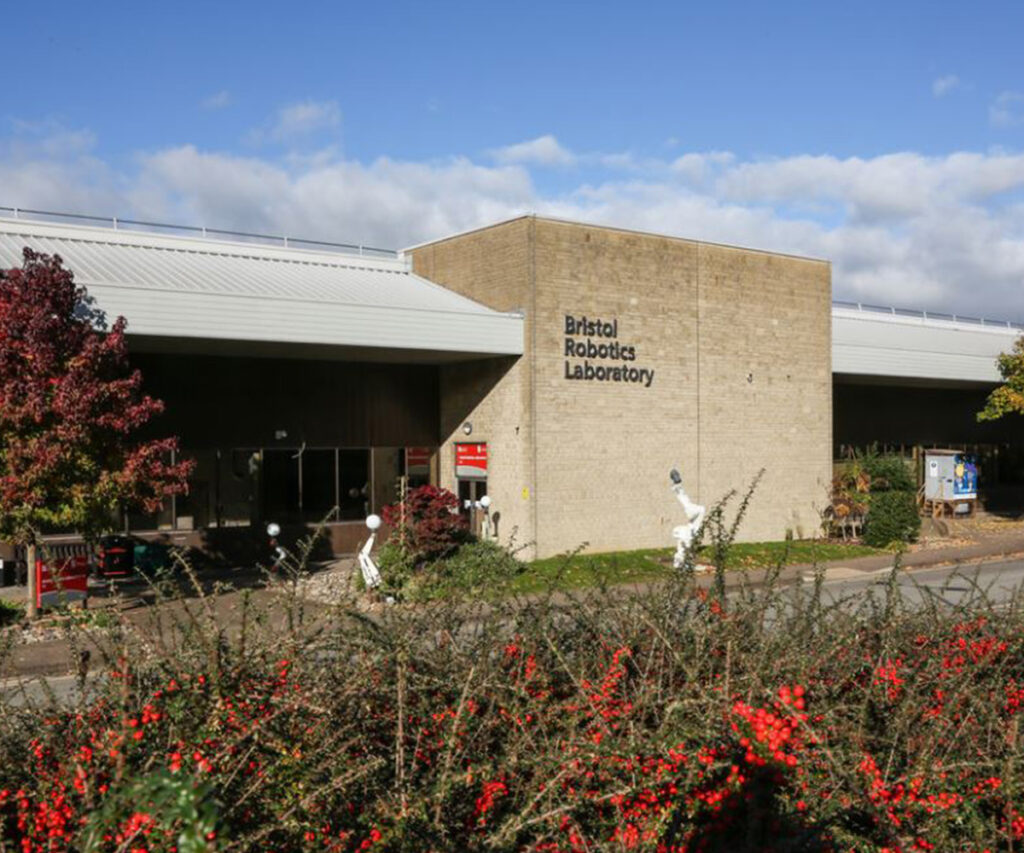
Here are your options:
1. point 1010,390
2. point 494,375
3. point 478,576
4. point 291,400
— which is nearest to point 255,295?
point 291,400

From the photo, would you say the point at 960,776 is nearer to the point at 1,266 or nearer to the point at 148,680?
the point at 148,680

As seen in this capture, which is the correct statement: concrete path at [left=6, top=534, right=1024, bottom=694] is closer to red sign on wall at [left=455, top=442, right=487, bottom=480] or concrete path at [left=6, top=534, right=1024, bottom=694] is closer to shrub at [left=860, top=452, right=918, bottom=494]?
shrub at [left=860, top=452, right=918, bottom=494]

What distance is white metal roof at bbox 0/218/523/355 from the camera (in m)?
21.0

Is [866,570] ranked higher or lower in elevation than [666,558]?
lower

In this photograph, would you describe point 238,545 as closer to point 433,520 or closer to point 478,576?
point 433,520

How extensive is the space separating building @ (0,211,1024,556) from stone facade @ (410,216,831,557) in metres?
0.05

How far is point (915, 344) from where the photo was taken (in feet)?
131

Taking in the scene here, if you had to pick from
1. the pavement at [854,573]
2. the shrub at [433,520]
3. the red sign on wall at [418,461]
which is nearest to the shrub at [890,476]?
the pavement at [854,573]

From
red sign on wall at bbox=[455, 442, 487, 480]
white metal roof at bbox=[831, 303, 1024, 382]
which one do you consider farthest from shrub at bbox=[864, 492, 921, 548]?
red sign on wall at bbox=[455, 442, 487, 480]

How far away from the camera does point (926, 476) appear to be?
1454 inches

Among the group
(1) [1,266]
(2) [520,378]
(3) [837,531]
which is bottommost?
→ (3) [837,531]

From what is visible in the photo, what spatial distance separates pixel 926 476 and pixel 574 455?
657 inches

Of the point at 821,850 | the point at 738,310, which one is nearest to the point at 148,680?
the point at 821,850

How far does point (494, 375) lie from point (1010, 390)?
694 inches
